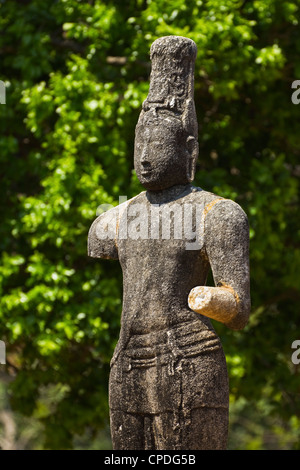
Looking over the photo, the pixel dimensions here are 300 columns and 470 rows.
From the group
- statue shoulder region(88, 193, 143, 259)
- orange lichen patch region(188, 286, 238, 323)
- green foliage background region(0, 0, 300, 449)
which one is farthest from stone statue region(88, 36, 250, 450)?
green foliage background region(0, 0, 300, 449)

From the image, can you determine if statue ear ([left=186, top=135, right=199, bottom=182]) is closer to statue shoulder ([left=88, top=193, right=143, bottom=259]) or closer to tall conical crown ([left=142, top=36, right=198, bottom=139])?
tall conical crown ([left=142, top=36, right=198, bottom=139])

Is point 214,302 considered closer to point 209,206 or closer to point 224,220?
point 224,220

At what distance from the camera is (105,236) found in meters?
5.52

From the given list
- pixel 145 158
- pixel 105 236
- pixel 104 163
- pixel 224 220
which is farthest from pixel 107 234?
pixel 104 163

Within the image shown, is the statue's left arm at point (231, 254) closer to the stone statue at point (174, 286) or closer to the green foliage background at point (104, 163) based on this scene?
the stone statue at point (174, 286)

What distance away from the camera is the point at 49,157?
9.08m

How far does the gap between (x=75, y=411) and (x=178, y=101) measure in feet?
15.7

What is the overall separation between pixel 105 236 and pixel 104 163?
3129 mm

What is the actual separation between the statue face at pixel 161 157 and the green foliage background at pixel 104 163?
2.83 meters

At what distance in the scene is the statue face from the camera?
518cm

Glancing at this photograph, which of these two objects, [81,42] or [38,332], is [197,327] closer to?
[38,332]

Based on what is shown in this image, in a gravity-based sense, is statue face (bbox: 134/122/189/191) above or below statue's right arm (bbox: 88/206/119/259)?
above

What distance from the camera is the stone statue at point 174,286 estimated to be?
4.95 m
